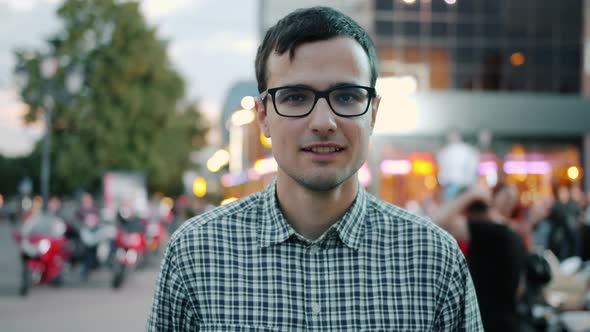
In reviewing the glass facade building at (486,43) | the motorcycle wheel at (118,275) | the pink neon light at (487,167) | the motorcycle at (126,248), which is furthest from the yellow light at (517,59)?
the motorcycle wheel at (118,275)

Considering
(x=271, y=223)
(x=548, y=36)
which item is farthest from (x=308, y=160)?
(x=548, y=36)

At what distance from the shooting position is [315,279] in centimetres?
211

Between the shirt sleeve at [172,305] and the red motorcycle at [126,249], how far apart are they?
44.4 ft

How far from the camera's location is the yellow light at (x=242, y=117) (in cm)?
1307

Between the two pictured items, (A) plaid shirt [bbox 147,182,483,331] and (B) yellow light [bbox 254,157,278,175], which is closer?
(A) plaid shirt [bbox 147,182,483,331]

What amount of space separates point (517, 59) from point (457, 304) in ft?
110

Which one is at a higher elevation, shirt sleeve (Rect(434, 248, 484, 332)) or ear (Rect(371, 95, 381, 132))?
ear (Rect(371, 95, 381, 132))

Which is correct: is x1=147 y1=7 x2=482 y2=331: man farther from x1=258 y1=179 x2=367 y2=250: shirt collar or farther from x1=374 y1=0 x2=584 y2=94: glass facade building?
x1=374 y1=0 x2=584 y2=94: glass facade building

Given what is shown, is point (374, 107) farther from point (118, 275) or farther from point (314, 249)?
point (118, 275)

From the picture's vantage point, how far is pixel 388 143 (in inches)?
1248

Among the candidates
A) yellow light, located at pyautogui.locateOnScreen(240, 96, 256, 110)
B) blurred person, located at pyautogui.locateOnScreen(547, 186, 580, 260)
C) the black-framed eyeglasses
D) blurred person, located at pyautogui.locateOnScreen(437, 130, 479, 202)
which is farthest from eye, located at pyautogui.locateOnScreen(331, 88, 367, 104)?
blurred person, located at pyautogui.locateOnScreen(547, 186, 580, 260)

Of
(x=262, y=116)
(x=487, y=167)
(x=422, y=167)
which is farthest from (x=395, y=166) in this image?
(x=262, y=116)

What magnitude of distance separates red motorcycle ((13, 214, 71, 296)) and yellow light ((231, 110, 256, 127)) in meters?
3.80

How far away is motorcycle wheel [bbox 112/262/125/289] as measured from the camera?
15227 millimetres
